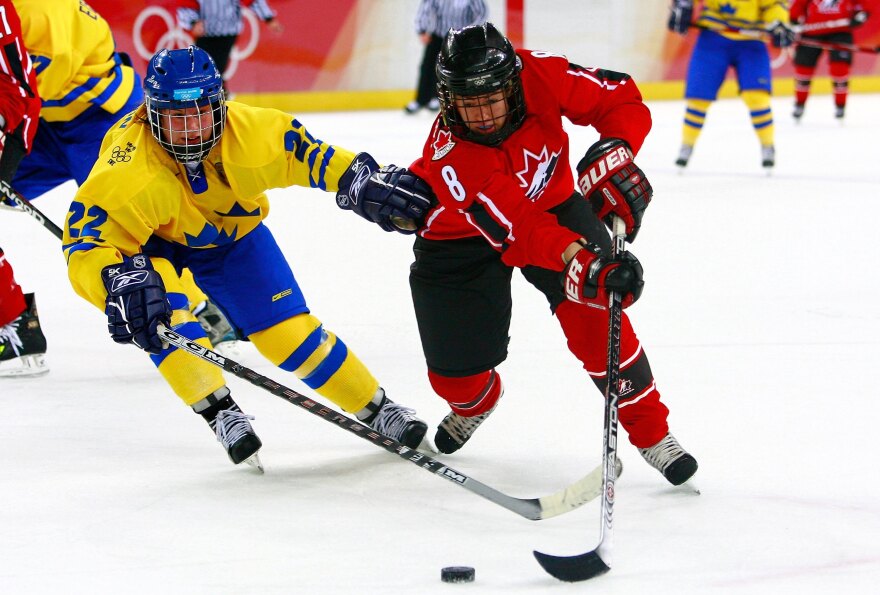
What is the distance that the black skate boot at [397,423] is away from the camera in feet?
9.38

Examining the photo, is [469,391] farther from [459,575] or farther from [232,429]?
[459,575]

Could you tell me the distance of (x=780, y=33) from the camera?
22.0 feet

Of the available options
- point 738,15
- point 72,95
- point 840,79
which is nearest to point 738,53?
point 738,15

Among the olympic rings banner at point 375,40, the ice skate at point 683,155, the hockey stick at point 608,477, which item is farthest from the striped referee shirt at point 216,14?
the hockey stick at point 608,477

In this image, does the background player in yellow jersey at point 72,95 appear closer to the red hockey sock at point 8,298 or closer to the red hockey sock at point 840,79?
the red hockey sock at point 8,298

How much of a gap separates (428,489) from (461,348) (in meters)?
0.34

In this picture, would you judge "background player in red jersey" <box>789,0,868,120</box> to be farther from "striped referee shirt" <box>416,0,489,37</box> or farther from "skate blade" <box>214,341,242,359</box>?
"skate blade" <box>214,341,242,359</box>

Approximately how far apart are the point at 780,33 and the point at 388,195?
4.82 metres

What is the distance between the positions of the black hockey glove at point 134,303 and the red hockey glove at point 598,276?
85 cm

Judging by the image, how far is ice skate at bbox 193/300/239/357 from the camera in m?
3.77

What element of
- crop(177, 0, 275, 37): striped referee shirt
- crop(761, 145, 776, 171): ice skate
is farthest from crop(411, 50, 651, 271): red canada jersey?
crop(177, 0, 275, 37): striped referee shirt

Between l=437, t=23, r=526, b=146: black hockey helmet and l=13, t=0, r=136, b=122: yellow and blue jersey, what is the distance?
1.67 m

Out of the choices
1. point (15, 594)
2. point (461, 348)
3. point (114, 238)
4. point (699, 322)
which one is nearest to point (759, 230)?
point (699, 322)

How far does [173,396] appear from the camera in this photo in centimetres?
341
